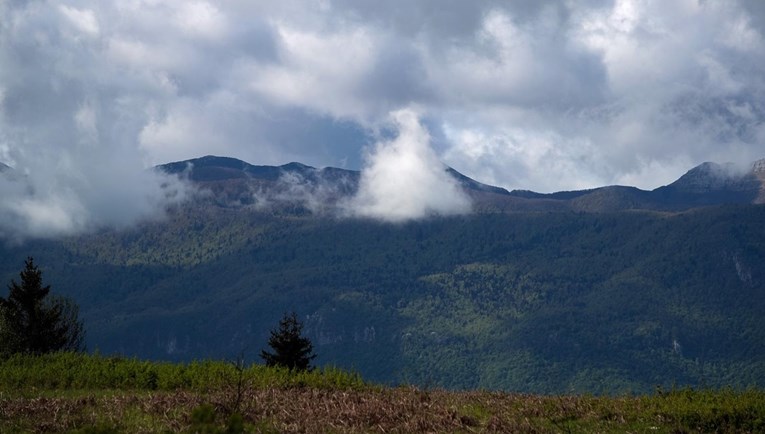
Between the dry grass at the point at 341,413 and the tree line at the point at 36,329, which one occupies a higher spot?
the tree line at the point at 36,329

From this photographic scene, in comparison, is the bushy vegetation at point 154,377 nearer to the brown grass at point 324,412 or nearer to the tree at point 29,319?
Result: the brown grass at point 324,412

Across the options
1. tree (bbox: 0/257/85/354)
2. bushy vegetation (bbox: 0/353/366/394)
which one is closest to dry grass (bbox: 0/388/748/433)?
bushy vegetation (bbox: 0/353/366/394)

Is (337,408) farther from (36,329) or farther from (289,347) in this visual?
(36,329)

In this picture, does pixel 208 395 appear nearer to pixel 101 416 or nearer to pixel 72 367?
pixel 101 416

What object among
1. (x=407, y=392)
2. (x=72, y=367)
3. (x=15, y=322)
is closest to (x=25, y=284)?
(x=15, y=322)

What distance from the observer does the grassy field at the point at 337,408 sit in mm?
21109

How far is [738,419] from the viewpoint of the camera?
22000 mm

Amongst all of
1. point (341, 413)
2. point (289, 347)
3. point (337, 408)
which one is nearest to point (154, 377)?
point (337, 408)

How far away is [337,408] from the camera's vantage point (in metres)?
23.0

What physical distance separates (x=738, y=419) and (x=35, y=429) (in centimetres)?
1710

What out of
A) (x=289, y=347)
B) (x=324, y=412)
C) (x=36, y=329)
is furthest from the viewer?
(x=289, y=347)

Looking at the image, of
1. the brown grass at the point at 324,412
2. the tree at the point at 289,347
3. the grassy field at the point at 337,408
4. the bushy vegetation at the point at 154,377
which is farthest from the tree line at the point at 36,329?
the brown grass at the point at 324,412

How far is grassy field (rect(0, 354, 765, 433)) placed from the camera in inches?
831

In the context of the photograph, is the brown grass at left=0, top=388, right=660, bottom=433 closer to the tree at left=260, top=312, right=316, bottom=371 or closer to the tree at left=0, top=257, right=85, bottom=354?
the tree at left=260, top=312, right=316, bottom=371
